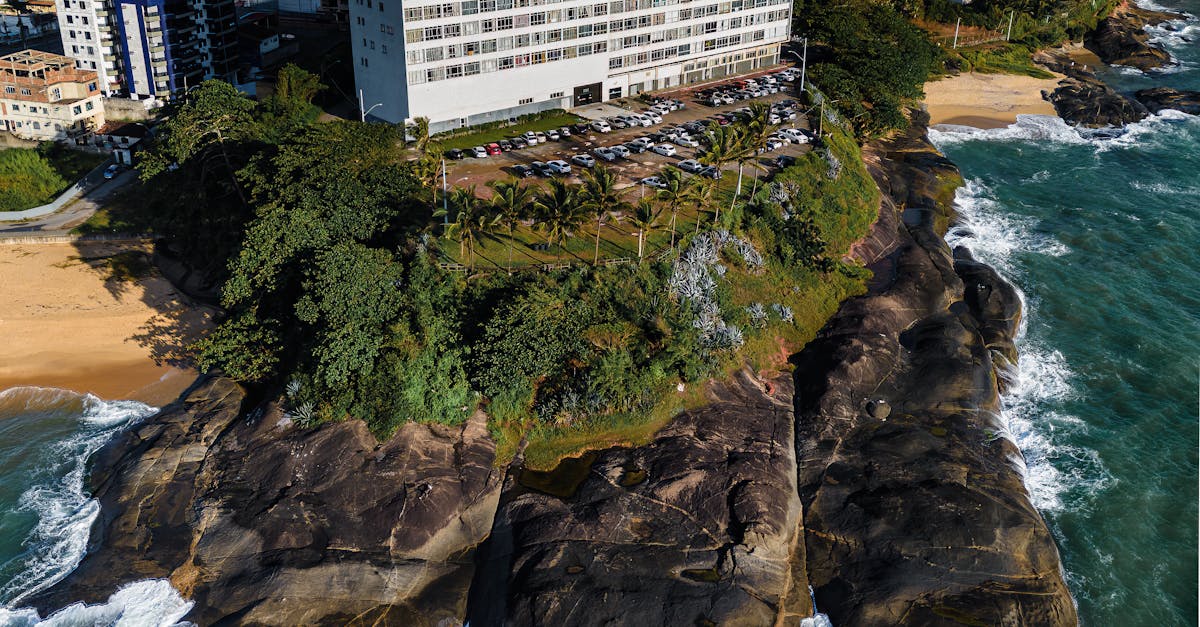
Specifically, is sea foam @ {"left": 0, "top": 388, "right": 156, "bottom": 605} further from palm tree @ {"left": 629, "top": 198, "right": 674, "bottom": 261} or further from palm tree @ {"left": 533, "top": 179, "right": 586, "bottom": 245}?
palm tree @ {"left": 629, "top": 198, "right": 674, "bottom": 261}

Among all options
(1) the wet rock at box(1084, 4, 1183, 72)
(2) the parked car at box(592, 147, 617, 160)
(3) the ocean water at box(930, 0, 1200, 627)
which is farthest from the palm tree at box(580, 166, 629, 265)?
(1) the wet rock at box(1084, 4, 1183, 72)

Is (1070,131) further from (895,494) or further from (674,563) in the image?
(674,563)

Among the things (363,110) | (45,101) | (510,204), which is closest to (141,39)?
(45,101)

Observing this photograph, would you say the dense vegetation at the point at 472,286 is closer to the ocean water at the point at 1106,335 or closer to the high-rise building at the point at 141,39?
the ocean water at the point at 1106,335

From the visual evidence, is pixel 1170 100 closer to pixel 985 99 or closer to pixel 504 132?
pixel 985 99

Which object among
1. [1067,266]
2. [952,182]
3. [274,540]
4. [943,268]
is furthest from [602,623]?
[952,182]
